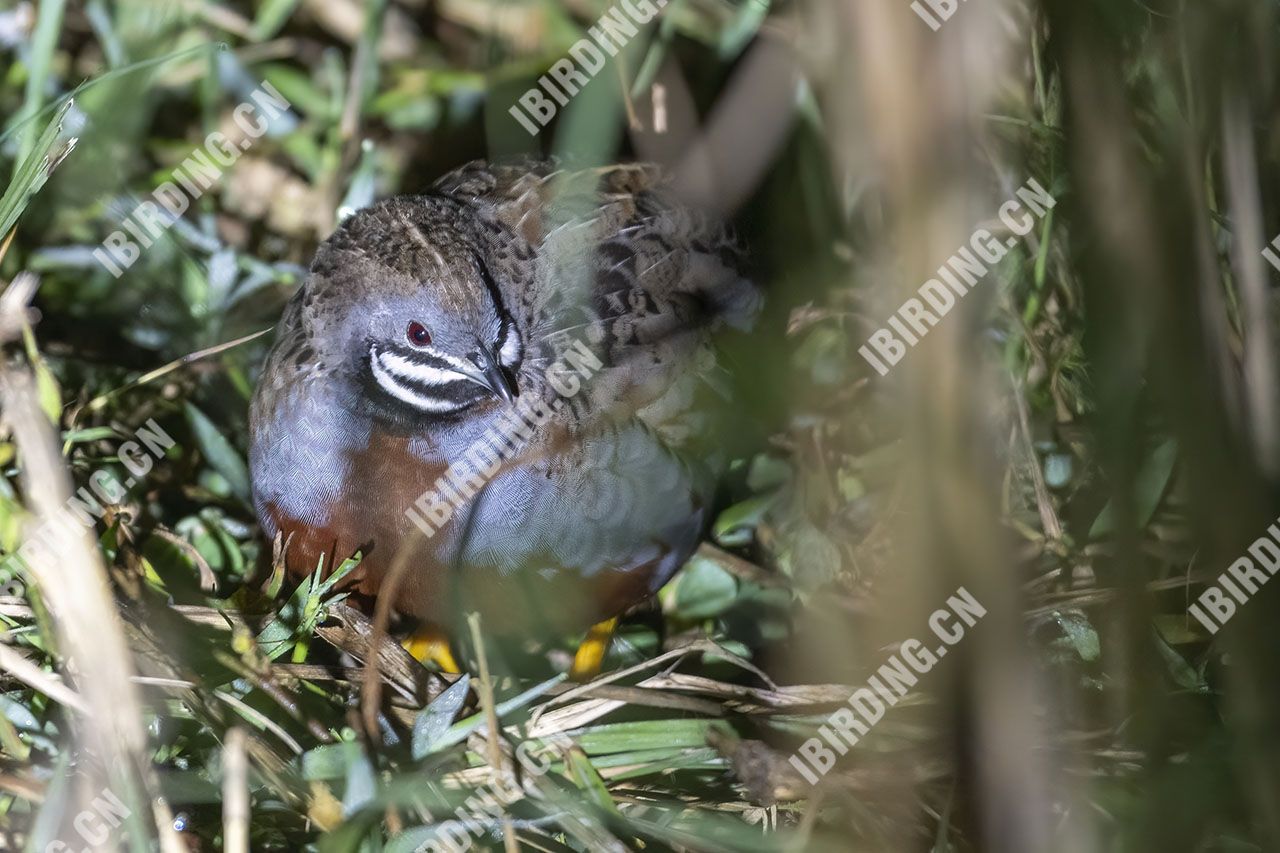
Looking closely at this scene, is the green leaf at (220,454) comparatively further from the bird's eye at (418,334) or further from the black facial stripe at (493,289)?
the black facial stripe at (493,289)

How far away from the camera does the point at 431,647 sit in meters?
3.80

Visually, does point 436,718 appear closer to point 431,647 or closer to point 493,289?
point 431,647

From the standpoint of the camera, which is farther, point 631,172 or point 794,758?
point 631,172

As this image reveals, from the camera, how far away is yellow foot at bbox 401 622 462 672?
149 inches

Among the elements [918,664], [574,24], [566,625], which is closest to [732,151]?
[574,24]

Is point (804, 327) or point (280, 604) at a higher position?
point (804, 327)

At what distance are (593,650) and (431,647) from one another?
564 millimetres

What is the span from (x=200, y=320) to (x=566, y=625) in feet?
6.10

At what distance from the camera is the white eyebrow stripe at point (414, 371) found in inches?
123

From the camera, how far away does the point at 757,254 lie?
400 centimetres

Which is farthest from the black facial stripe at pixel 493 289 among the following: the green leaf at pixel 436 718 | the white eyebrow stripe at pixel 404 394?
the green leaf at pixel 436 718

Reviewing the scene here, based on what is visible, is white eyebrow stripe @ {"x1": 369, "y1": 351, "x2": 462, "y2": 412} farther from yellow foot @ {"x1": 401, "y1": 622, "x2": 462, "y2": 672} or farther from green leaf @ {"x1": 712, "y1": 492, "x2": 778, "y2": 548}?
green leaf @ {"x1": 712, "y1": 492, "x2": 778, "y2": 548}

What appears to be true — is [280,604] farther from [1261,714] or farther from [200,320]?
[1261,714]

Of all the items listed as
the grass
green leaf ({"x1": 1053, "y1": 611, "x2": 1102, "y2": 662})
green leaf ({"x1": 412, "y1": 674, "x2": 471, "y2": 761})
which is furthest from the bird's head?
green leaf ({"x1": 1053, "y1": 611, "x2": 1102, "y2": 662})
